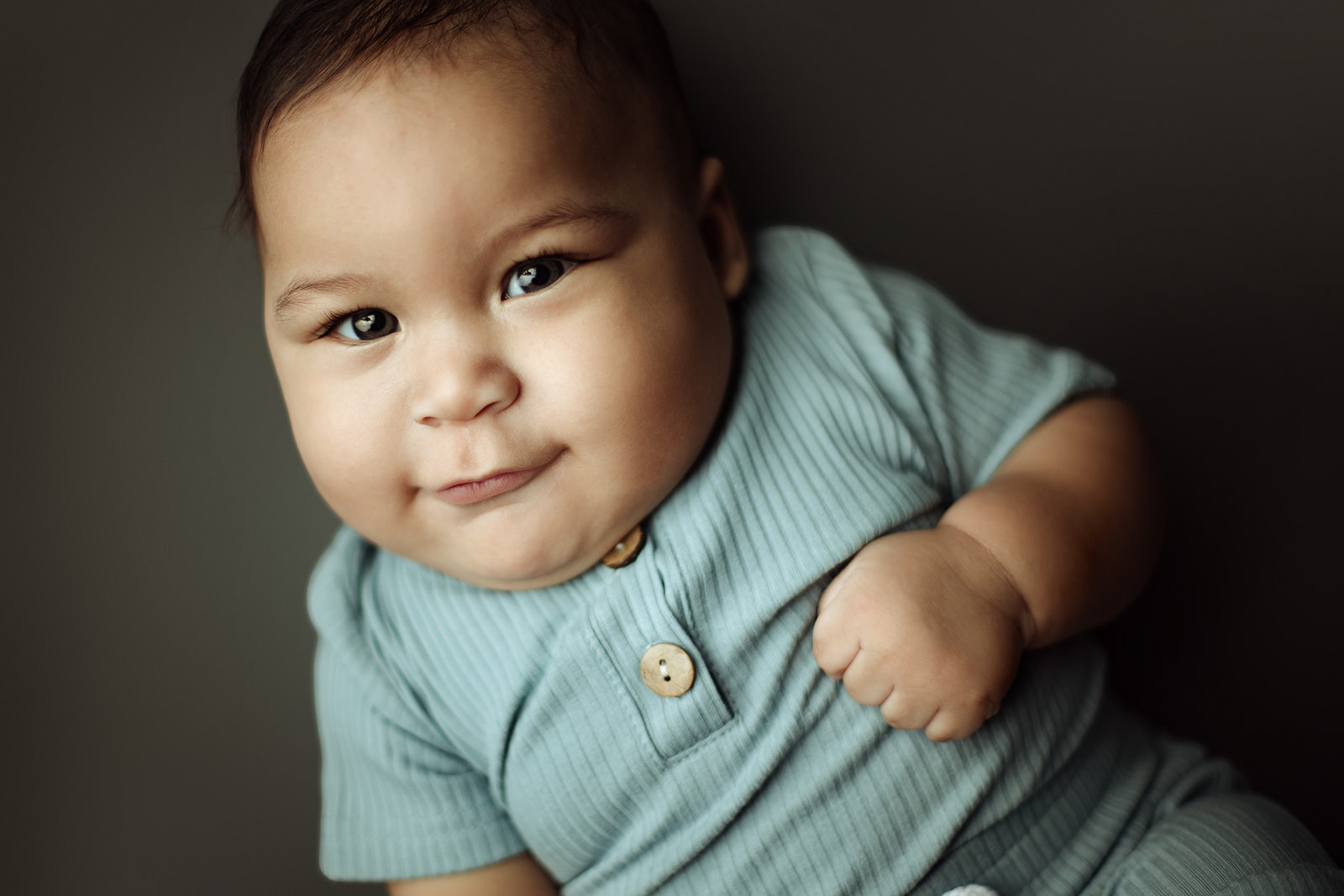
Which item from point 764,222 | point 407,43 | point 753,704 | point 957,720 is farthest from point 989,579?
point 407,43

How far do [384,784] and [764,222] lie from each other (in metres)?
0.69

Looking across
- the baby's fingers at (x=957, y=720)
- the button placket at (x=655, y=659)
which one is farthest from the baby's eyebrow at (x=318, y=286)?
the baby's fingers at (x=957, y=720)

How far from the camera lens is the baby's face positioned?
722mm

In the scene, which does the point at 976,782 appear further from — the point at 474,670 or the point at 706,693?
the point at 474,670

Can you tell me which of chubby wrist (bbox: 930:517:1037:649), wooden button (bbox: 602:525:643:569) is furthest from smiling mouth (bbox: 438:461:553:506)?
chubby wrist (bbox: 930:517:1037:649)

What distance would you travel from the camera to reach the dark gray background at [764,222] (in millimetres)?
863

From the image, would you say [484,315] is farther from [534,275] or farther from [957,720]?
[957,720]

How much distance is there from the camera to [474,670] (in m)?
0.91

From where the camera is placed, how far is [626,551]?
0.86m

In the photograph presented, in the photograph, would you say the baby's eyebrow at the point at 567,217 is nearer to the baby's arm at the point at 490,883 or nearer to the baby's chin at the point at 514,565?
the baby's chin at the point at 514,565

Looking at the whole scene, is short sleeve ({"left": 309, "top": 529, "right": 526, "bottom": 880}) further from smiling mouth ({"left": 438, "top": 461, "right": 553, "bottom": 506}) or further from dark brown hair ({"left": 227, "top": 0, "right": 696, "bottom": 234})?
dark brown hair ({"left": 227, "top": 0, "right": 696, "bottom": 234})

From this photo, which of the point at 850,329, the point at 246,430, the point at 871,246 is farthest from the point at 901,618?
the point at 246,430

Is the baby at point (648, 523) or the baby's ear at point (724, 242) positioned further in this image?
the baby's ear at point (724, 242)

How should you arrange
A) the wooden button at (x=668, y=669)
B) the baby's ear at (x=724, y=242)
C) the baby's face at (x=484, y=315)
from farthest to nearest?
the baby's ear at (x=724, y=242), the wooden button at (x=668, y=669), the baby's face at (x=484, y=315)
